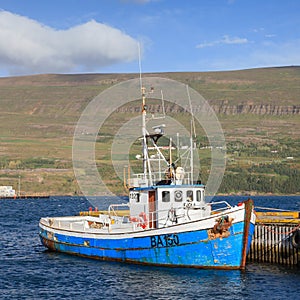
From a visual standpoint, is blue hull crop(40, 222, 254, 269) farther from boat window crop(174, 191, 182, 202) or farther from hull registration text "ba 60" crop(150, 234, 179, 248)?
boat window crop(174, 191, 182, 202)

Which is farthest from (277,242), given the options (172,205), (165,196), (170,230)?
(170,230)

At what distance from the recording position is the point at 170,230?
4838cm

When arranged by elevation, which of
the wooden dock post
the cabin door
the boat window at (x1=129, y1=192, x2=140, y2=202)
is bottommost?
the wooden dock post

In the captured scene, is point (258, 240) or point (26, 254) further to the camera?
point (26, 254)

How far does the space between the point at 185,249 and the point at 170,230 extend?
194 cm

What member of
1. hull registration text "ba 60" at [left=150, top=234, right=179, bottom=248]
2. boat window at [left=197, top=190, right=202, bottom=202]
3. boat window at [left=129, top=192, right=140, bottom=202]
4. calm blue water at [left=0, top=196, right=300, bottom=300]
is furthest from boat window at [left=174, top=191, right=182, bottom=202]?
calm blue water at [left=0, top=196, right=300, bottom=300]

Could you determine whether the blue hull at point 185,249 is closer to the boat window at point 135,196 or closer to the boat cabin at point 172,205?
the boat cabin at point 172,205

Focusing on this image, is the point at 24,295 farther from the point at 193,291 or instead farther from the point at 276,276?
the point at 276,276

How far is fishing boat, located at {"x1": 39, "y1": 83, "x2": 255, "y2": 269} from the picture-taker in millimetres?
47000

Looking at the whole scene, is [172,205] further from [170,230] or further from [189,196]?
[170,230]

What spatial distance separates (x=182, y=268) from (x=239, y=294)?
7050 millimetres

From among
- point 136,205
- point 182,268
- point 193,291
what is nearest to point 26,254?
point 136,205

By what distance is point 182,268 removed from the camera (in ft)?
162

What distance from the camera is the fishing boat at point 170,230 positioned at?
47000mm
